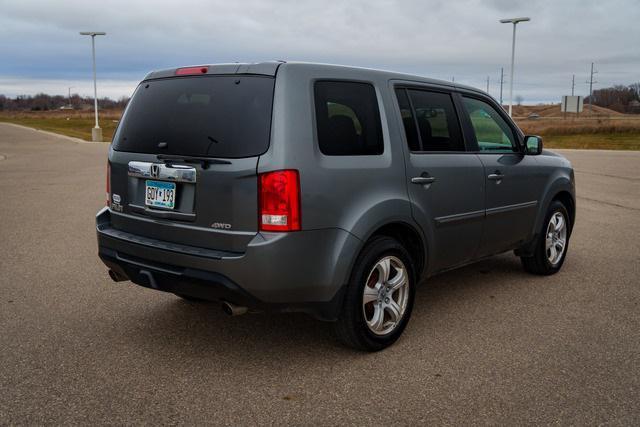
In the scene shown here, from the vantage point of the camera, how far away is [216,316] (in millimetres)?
4863

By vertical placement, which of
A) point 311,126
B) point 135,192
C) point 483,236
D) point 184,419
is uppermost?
point 311,126

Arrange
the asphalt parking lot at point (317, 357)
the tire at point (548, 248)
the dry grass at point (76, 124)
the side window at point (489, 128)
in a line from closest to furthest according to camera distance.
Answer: the asphalt parking lot at point (317, 357) → the side window at point (489, 128) → the tire at point (548, 248) → the dry grass at point (76, 124)

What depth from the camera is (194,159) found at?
3678mm

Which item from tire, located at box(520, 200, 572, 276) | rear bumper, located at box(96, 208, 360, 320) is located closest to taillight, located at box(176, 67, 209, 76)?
rear bumper, located at box(96, 208, 360, 320)

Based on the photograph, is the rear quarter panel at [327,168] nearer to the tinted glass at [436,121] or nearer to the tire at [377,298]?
the tire at [377,298]

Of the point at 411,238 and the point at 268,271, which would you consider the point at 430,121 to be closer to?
the point at 411,238

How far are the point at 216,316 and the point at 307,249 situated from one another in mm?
1585

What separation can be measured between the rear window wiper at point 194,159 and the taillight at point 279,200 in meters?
0.28

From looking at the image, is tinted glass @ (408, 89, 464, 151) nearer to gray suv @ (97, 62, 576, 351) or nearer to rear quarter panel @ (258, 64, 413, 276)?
gray suv @ (97, 62, 576, 351)

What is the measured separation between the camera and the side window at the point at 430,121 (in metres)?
4.44

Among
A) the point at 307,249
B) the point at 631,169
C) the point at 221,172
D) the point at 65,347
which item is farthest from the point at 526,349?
the point at 631,169

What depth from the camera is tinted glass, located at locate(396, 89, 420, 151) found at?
4.38m

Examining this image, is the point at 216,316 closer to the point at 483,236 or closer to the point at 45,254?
the point at 483,236

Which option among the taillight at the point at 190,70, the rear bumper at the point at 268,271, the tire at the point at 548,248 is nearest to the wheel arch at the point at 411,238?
the rear bumper at the point at 268,271
